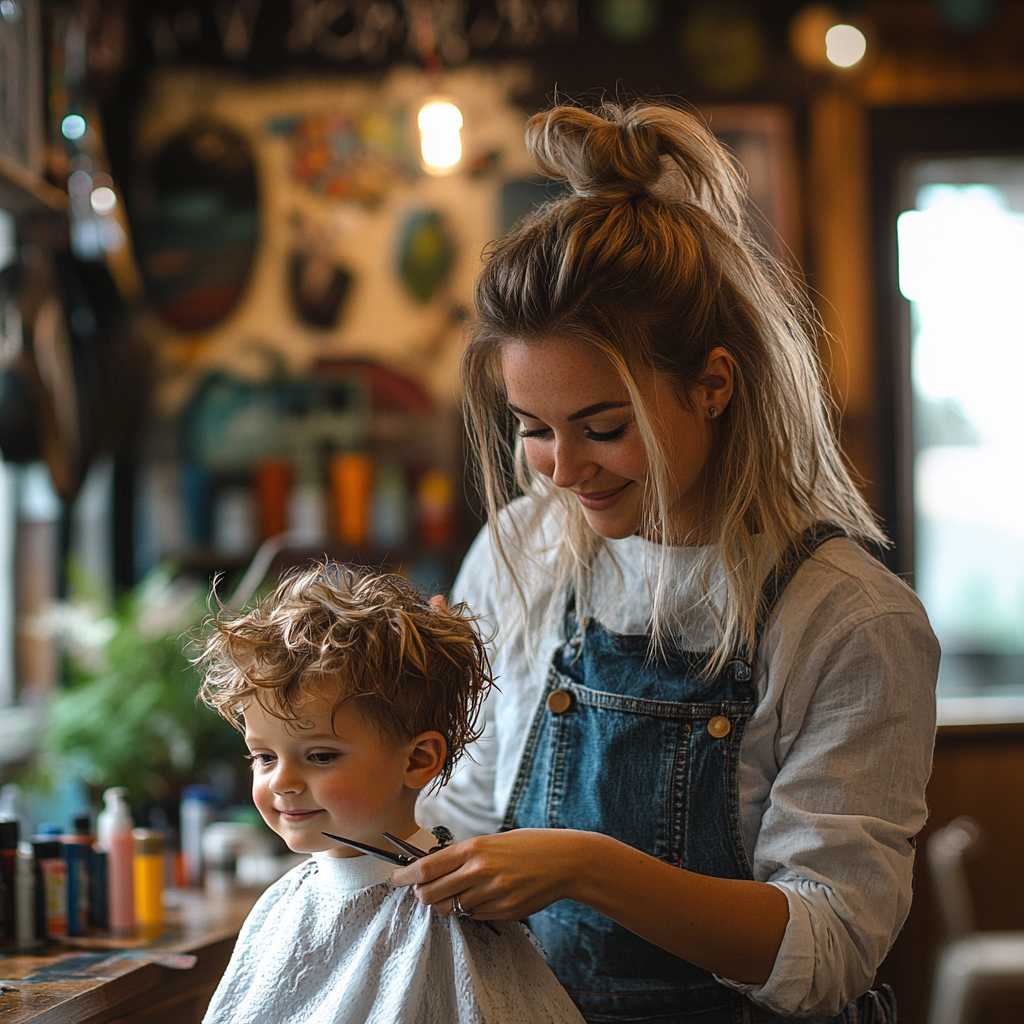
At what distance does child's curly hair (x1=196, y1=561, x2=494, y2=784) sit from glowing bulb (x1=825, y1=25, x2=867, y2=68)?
3045 mm

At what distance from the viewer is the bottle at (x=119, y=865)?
1611mm

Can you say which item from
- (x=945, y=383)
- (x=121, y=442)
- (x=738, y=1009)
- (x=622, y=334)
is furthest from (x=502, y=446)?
(x=945, y=383)

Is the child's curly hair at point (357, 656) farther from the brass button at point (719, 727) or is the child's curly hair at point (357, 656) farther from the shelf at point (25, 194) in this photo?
the shelf at point (25, 194)

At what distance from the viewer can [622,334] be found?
1241mm

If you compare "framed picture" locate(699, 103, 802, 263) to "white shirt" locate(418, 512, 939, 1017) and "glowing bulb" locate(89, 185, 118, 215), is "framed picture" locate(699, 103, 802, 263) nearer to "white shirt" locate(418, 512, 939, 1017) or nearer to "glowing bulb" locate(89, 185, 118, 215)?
"glowing bulb" locate(89, 185, 118, 215)

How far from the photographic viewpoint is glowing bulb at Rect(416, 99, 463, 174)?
2.87 meters

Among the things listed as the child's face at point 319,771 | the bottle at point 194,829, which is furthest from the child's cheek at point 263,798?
the bottle at point 194,829

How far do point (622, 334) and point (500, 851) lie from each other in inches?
21.9

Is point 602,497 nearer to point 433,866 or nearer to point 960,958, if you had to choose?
point 433,866

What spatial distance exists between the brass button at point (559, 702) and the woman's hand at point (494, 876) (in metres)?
0.33

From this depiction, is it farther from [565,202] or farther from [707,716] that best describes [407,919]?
[565,202]

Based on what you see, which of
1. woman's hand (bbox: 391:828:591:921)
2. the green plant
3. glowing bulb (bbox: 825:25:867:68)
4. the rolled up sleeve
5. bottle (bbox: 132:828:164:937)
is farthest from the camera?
glowing bulb (bbox: 825:25:867:68)

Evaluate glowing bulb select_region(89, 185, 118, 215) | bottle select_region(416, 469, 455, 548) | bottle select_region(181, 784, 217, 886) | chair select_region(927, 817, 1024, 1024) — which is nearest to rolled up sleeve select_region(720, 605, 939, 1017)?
bottle select_region(181, 784, 217, 886)

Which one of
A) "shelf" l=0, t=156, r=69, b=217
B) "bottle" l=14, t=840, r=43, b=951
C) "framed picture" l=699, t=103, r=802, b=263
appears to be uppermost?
"framed picture" l=699, t=103, r=802, b=263
